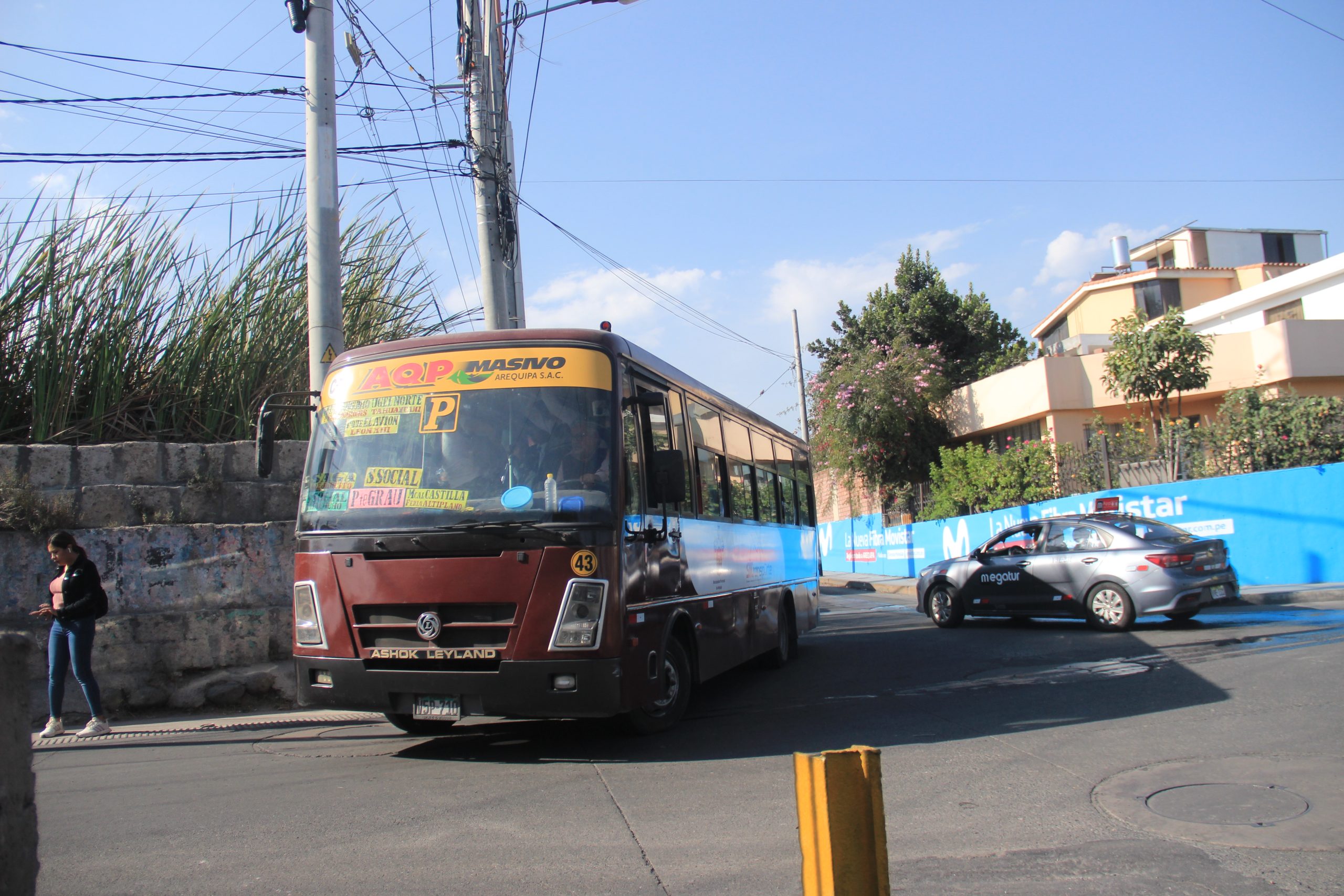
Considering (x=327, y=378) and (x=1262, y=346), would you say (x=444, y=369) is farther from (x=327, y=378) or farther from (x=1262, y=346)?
(x=1262, y=346)

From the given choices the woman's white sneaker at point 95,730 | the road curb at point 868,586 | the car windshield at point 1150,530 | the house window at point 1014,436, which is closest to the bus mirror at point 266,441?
the woman's white sneaker at point 95,730

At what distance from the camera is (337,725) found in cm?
852

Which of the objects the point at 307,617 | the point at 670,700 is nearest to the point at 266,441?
the point at 307,617

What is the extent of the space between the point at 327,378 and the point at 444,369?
42.1 inches

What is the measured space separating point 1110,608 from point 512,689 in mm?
8784

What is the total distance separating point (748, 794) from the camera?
5.60 metres

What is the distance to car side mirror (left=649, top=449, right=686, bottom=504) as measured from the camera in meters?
6.69

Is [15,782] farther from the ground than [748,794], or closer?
farther from the ground

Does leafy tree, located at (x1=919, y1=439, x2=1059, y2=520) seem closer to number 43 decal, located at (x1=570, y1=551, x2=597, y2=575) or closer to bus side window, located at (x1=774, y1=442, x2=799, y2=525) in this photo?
bus side window, located at (x1=774, y1=442, x2=799, y2=525)

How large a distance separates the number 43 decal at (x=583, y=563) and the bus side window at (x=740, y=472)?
11.4 ft

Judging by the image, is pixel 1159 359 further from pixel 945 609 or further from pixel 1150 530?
pixel 1150 530

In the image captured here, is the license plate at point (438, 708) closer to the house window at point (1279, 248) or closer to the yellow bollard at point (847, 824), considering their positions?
the yellow bollard at point (847, 824)

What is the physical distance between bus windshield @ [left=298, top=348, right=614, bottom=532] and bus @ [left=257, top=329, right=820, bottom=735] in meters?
0.01

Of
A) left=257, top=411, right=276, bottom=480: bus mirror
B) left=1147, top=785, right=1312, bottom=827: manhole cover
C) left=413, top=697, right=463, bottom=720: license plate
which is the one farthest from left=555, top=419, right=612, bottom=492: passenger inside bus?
left=1147, top=785, right=1312, bottom=827: manhole cover
